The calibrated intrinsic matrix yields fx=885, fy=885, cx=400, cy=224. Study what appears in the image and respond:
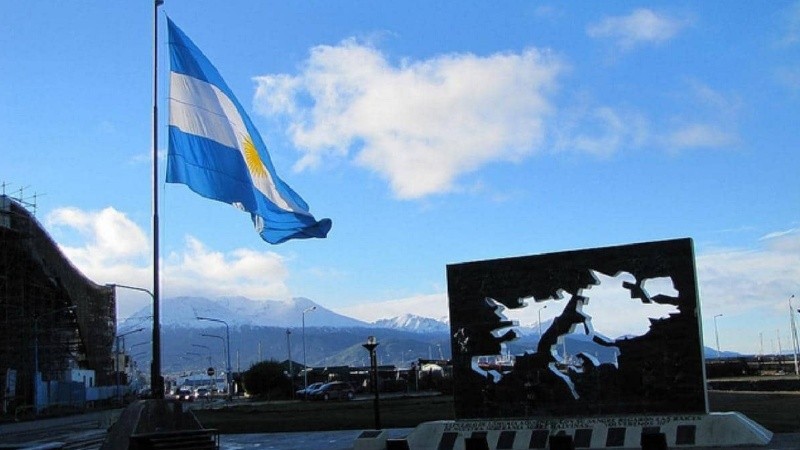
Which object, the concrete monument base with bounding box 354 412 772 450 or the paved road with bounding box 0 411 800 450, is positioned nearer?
the concrete monument base with bounding box 354 412 772 450

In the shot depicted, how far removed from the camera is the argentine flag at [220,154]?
22.6m

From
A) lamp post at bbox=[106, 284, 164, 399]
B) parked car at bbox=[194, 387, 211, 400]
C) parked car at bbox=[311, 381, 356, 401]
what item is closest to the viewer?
lamp post at bbox=[106, 284, 164, 399]

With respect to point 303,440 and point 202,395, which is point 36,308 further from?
point 303,440

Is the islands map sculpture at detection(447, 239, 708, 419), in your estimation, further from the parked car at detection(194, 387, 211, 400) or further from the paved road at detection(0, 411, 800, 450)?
the parked car at detection(194, 387, 211, 400)

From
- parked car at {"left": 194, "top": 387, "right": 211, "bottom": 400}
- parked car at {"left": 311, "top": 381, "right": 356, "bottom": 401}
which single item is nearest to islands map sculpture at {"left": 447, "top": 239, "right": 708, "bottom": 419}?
parked car at {"left": 311, "top": 381, "right": 356, "bottom": 401}

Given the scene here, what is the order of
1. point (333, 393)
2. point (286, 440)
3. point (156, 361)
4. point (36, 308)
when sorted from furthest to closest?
1. point (36, 308)
2. point (333, 393)
3. point (286, 440)
4. point (156, 361)

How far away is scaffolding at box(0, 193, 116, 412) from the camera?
7431 centimetres

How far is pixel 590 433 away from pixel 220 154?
12.3 m

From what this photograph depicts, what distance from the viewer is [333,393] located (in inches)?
2926

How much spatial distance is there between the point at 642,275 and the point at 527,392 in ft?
15.1

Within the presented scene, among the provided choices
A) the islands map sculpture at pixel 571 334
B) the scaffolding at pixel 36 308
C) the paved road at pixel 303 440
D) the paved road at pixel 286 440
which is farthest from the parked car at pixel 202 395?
the islands map sculpture at pixel 571 334

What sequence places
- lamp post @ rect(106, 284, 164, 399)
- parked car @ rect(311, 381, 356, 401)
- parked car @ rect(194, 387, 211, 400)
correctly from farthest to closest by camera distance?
parked car @ rect(194, 387, 211, 400)
parked car @ rect(311, 381, 356, 401)
lamp post @ rect(106, 284, 164, 399)

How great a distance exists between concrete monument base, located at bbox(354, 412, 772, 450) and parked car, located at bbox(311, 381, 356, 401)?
1962 inches

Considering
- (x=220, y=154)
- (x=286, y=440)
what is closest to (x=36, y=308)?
(x=286, y=440)
